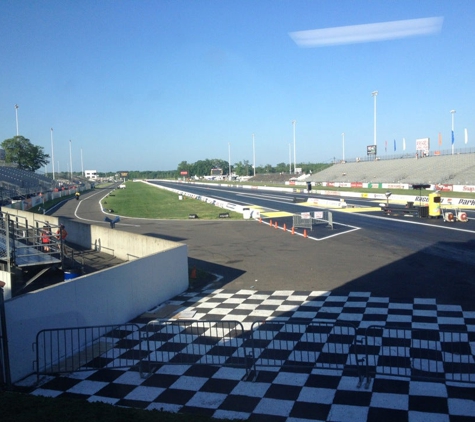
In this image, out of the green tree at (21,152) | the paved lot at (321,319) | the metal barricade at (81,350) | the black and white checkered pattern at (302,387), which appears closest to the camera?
the black and white checkered pattern at (302,387)

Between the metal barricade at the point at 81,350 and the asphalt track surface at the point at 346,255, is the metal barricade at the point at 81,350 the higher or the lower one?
the higher one

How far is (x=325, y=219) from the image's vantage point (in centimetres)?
3512

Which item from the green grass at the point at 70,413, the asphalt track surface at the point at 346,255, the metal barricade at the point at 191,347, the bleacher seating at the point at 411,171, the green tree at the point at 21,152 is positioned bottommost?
the asphalt track surface at the point at 346,255

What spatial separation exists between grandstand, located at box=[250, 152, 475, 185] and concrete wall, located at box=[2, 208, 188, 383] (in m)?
53.3

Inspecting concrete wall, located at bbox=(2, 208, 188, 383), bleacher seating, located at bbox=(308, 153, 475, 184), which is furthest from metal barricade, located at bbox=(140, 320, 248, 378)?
bleacher seating, located at bbox=(308, 153, 475, 184)

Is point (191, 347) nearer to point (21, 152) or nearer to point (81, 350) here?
point (81, 350)

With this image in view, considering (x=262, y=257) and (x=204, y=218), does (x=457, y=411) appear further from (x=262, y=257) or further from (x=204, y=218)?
(x=204, y=218)

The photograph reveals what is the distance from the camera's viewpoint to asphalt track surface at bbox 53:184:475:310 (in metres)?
14.6

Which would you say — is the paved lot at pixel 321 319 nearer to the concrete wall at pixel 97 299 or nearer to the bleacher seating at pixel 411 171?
the concrete wall at pixel 97 299

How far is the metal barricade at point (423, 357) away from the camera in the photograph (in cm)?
782

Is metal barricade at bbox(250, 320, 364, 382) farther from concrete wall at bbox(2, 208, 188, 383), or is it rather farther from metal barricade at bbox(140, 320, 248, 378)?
concrete wall at bbox(2, 208, 188, 383)

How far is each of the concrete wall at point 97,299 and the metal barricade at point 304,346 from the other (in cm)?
318

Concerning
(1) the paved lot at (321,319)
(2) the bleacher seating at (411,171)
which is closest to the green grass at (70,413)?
(1) the paved lot at (321,319)

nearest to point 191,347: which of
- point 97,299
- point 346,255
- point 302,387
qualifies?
point 97,299
